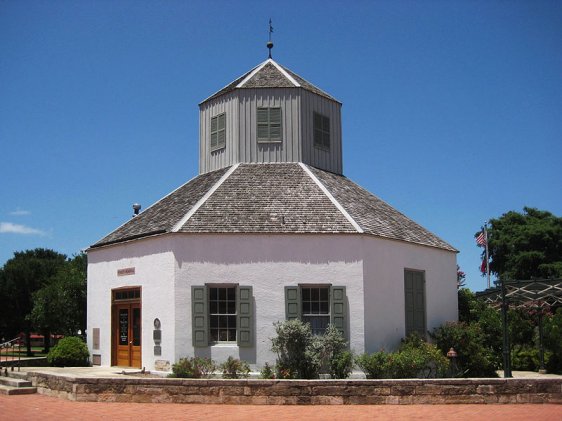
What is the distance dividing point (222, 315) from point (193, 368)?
190cm

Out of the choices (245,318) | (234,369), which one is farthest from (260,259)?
(234,369)

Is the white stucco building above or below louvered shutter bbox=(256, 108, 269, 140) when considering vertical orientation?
below

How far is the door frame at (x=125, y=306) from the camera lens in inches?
841

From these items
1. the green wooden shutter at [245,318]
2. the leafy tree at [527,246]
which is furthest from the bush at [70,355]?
the leafy tree at [527,246]

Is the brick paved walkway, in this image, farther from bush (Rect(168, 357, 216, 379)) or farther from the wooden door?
the wooden door

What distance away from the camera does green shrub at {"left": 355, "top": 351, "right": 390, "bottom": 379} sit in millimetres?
18422

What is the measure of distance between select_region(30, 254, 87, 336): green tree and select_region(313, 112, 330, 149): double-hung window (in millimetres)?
13822

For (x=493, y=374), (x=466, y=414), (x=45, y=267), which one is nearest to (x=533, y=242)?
(x=493, y=374)

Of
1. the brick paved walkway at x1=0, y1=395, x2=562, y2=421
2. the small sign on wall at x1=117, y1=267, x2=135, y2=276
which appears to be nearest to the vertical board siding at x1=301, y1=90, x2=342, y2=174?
the small sign on wall at x1=117, y1=267, x2=135, y2=276

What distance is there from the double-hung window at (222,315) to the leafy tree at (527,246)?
1414 inches

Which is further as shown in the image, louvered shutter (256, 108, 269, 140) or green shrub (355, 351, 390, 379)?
louvered shutter (256, 108, 269, 140)

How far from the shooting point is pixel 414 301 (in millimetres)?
22250

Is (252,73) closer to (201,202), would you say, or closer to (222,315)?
(201,202)

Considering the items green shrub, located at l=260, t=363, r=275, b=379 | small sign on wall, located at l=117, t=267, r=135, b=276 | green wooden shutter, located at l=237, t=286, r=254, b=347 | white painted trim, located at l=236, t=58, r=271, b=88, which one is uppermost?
white painted trim, located at l=236, t=58, r=271, b=88
